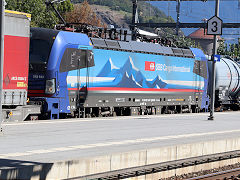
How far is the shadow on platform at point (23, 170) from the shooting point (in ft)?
32.6

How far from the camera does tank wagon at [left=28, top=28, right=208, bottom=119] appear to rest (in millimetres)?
22688

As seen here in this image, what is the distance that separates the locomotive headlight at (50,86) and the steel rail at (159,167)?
8503 mm

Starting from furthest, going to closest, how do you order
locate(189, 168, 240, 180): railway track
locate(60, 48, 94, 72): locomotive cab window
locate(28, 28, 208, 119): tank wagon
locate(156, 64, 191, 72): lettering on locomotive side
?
locate(156, 64, 191, 72): lettering on locomotive side, locate(60, 48, 94, 72): locomotive cab window, locate(28, 28, 208, 119): tank wagon, locate(189, 168, 240, 180): railway track

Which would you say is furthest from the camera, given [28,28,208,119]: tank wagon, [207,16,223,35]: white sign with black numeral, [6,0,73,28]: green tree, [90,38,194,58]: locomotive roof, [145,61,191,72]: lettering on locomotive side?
[6,0,73,28]: green tree

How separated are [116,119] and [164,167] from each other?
10.4 m

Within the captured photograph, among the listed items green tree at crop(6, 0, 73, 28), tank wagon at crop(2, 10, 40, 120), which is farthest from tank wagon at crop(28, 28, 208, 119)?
green tree at crop(6, 0, 73, 28)

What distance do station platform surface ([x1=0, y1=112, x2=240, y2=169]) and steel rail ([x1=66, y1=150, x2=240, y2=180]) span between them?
76cm

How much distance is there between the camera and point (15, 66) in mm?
20641

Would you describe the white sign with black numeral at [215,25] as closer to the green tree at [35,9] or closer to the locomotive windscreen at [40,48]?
the locomotive windscreen at [40,48]

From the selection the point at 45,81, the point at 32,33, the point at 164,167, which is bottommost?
the point at 164,167

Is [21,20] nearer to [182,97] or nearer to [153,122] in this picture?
[153,122]

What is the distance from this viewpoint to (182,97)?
3198cm

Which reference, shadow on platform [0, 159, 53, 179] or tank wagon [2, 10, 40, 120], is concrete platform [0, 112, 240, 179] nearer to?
shadow on platform [0, 159, 53, 179]

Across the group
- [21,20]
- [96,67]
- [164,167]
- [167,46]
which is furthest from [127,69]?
[164,167]
